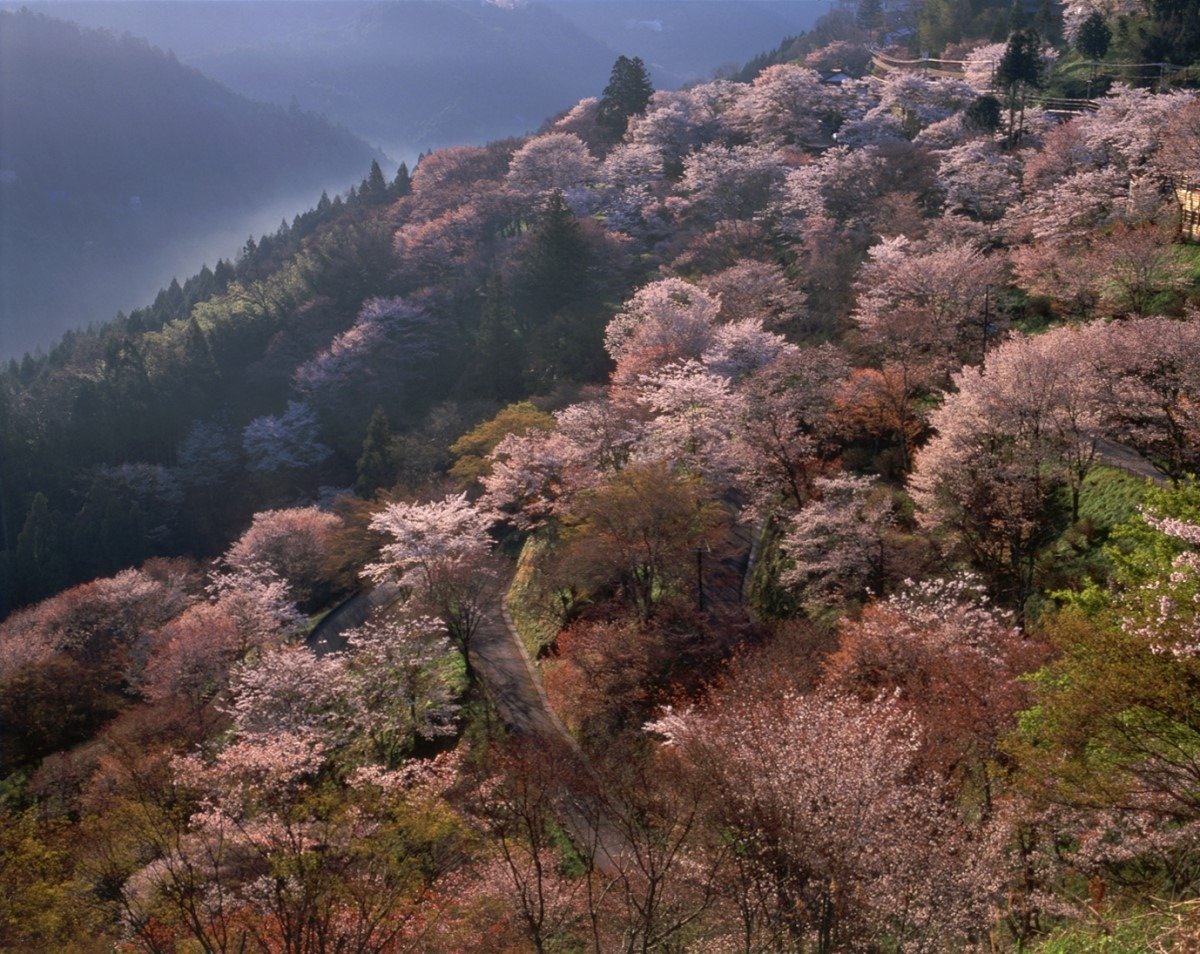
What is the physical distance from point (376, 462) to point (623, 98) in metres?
52.1

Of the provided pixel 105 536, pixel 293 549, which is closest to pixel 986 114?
pixel 293 549

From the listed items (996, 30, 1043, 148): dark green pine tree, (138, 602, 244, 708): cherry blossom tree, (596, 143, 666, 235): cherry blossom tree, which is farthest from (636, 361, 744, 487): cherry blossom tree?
(596, 143, 666, 235): cherry blossom tree

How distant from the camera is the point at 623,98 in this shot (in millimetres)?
83875

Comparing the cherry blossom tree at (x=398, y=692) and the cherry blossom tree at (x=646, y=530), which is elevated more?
the cherry blossom tree at (x=646, y=530)

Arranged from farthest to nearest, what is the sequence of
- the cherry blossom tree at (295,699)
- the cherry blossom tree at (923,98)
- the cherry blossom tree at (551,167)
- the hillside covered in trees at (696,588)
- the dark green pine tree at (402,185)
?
the dark green pine tree at (402,185) → the cherry blossom tree at (551,167) → the cherry blossom tree at (923,98) → the cherry blossom tree at (295,699) → the hillside covered in trees at (696,588)

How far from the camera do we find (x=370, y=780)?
21.8m

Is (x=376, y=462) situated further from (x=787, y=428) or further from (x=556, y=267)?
(x=787, y=428)

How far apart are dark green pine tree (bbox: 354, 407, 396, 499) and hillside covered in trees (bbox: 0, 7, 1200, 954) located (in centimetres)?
58

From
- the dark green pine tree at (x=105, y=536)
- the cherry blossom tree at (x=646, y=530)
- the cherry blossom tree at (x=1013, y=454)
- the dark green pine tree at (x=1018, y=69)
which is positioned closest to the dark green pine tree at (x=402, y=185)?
the dark green pine tree at (x=105, y=536)

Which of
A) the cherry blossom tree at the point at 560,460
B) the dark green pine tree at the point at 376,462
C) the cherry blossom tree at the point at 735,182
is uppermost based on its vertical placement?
the cherry blossom tree at the point at 735,182

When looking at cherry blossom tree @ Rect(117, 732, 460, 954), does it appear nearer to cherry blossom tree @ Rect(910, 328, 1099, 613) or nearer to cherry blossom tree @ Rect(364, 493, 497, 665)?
cherry blossom tree @ Rect(364, 493, 497, 665)

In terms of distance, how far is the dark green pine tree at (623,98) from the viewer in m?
83.3

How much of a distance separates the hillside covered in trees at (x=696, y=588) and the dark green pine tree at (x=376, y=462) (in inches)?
22.9

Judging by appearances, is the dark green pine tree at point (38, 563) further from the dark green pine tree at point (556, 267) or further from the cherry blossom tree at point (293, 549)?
the dark green pine tree at point (556, 267)
